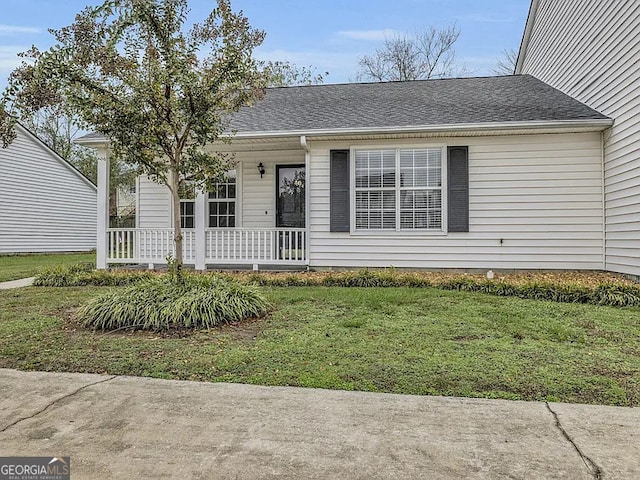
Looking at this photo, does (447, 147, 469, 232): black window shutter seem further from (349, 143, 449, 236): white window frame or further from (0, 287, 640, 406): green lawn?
(0, 287, 640, 406): green lawn

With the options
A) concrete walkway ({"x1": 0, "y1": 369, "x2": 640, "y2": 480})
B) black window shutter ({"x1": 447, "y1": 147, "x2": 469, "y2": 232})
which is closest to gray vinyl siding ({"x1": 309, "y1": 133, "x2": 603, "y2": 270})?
black window shutter ({"x1": 447, "y1": 147, "x2": 469, "y2": 232})

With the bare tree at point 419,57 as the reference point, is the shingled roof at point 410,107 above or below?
below

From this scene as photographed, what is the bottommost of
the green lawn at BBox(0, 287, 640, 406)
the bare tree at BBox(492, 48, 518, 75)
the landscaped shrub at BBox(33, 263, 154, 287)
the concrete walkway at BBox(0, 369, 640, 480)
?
the concrete walkway at BBox(0, 369, 640, 480)

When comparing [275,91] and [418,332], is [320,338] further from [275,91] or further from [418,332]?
[275,91]

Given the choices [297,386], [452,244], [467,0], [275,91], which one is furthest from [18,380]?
[467,0]

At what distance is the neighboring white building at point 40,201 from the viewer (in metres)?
17.0

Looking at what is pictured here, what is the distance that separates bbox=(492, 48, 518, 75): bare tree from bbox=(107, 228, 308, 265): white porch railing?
21473 mm

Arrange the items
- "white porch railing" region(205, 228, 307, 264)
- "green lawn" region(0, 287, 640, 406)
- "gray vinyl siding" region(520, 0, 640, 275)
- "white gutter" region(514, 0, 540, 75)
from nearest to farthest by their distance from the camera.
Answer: "green lawn" region(0, 287, 640, 406) < "gray vinyl siding" region(520, 0, 640, 275) < "white porch railing" region(205, 228, 307, 264) < "white gutter" region(514, 0, 540, 75)

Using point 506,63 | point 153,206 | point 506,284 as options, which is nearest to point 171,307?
point 506,284

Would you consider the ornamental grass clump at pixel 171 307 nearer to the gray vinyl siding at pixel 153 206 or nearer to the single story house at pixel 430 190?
the single story house at pixel 430 190

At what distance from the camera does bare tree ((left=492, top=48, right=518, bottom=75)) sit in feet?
81.6

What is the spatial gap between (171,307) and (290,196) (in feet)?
19.3

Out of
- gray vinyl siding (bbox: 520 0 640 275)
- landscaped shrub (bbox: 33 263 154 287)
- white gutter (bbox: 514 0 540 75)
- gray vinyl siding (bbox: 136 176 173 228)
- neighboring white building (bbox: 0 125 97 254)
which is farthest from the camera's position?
neighboring white building (bbox: 0 125 97 254)

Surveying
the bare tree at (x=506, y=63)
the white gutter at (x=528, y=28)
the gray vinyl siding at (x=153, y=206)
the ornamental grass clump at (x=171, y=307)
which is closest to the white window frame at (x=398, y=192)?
the ornamental grass clump at (x=171, y=307)
